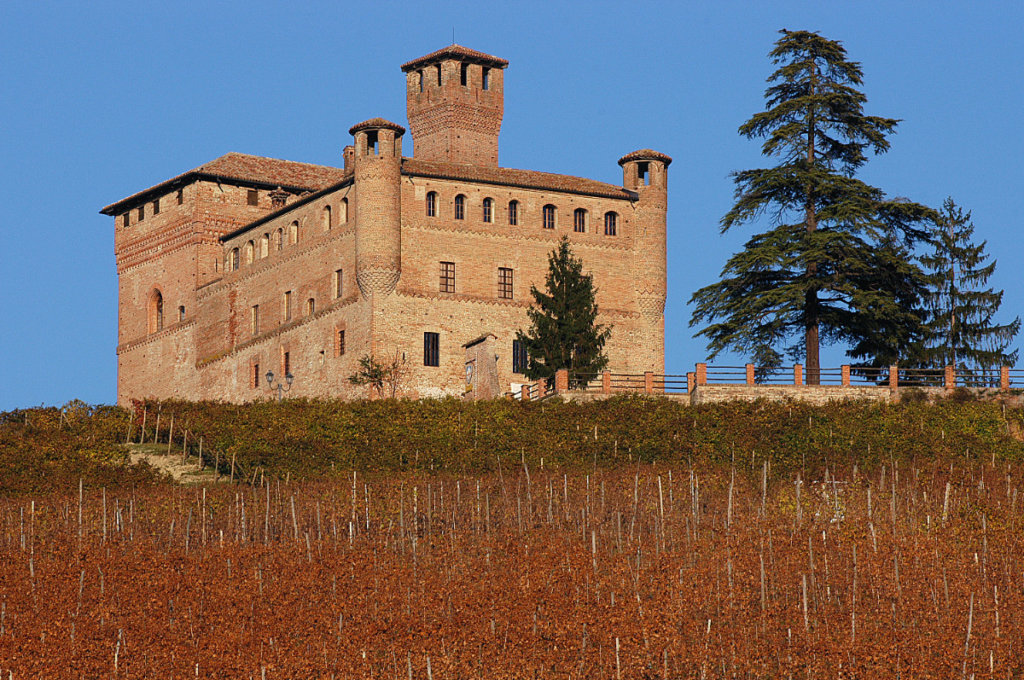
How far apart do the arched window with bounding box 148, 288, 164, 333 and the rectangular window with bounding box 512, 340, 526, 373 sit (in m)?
16.2

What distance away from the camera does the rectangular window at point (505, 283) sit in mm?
57281

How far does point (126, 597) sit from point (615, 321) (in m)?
28.0

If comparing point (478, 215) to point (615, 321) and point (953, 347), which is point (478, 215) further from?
point (953, 347)

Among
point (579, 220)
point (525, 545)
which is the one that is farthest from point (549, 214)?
point (525, 545)

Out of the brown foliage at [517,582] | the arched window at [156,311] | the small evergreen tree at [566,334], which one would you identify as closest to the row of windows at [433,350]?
the small evergreen tree at [566,334]

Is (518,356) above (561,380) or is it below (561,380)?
above

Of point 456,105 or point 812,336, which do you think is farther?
point 456,105

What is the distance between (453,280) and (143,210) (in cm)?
1676

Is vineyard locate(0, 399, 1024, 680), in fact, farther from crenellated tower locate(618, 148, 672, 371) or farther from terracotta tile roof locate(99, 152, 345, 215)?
terracotta tile roof locate(99, 152, 345, 215)

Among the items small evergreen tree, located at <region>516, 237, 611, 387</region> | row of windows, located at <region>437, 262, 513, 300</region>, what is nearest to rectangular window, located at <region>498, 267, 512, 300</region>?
row of windows, located at <region>437, 262, 513, 300</region>

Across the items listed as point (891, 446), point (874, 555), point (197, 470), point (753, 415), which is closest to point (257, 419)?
point (197, 470)

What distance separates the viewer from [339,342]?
2229 inches

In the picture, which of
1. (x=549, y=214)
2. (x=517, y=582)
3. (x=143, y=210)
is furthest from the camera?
(x=143, y=210)

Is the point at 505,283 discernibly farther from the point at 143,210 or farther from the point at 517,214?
the point at 143,210
